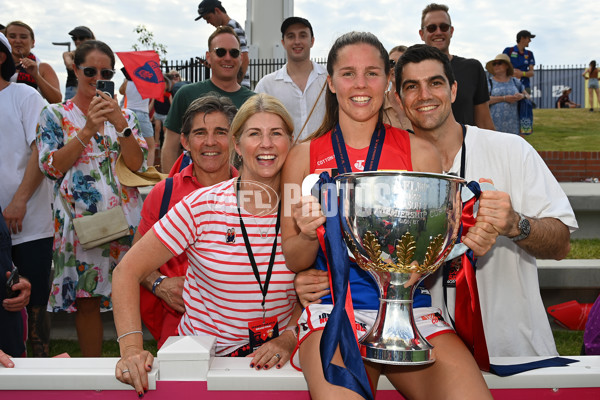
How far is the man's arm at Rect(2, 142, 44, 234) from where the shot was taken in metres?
3.51

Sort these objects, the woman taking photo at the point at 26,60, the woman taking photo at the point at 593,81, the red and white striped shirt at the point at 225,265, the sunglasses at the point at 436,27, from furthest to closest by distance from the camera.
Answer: the woman taking photo at the point at 593,81, the woman taking photo at the point at 26,60, the sunglasses at the point at 436,27, the red and white striped shirt at the point at 225,265

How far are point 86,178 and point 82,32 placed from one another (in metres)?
2.68

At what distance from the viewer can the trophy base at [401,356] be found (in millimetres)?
1646

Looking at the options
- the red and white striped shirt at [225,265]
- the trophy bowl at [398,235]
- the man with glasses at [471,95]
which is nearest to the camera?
the trophy bowl at [398,235]

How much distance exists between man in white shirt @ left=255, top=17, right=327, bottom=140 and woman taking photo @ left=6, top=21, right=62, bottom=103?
71.3 inches

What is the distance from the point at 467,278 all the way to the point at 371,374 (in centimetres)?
43

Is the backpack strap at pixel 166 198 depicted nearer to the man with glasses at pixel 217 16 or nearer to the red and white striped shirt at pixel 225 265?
the red and white striped shirt at pixel 225 265

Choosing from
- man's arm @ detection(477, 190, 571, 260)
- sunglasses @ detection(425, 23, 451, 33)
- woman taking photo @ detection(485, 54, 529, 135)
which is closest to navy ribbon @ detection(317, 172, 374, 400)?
man's arm @ detection(477, 190, 571, 260)

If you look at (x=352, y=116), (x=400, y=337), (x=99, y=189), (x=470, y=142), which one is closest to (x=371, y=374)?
(x=400, y=337)

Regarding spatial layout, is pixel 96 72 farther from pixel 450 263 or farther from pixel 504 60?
pixel 504 60

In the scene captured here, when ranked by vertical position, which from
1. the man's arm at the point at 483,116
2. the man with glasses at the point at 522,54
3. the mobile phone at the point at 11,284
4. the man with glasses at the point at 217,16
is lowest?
the mobile phone at the point at 11,284

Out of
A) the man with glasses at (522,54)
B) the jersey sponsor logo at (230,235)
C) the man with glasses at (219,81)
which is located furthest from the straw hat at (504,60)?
the jersey sponsor logo at (230,235)

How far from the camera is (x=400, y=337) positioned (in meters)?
1.69

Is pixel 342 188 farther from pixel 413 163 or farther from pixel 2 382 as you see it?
pixel 2 382
